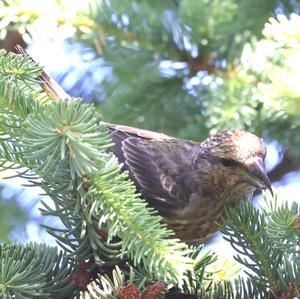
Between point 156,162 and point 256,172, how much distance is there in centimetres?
61

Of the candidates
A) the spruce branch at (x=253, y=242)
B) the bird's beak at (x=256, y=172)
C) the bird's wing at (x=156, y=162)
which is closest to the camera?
the spruce branch at (x=253, y=242)

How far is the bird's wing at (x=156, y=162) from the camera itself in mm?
2846

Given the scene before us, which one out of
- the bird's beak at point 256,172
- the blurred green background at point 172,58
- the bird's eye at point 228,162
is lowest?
the bird's beak at point 256,172

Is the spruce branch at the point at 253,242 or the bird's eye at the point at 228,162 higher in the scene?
the bird's eye at the point at 228,162

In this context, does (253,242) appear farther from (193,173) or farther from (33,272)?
(193,173)

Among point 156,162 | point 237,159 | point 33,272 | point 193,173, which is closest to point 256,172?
point 237,159

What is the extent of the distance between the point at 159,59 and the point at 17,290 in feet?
5.48

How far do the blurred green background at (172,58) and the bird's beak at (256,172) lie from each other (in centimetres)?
37

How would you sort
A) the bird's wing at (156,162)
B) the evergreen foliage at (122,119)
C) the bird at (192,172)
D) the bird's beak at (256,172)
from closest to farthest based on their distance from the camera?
1. the evergreen foliage at (122,119)
2. the bird's beak at (256,172)
3. the bird at (192,172)
4. the bird's wing at (156,162)

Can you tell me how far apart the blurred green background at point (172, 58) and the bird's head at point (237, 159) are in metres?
0.23

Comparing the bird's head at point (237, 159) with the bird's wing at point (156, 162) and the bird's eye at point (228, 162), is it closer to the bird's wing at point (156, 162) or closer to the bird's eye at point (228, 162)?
the bird's eye at point (228, 162)

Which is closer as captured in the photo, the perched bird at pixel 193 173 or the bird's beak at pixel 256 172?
the bird's beak at pixel 256 172

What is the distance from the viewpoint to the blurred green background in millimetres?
3024

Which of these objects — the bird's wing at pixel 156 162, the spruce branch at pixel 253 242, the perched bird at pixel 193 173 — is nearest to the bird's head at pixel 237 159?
the perched bird at pixel 193 173
